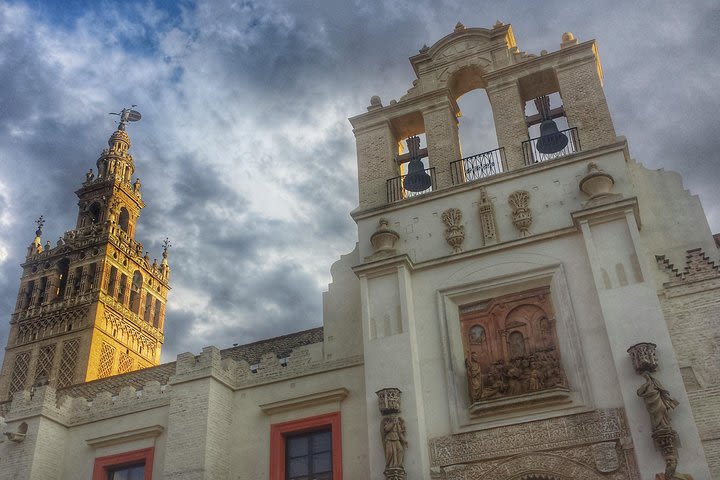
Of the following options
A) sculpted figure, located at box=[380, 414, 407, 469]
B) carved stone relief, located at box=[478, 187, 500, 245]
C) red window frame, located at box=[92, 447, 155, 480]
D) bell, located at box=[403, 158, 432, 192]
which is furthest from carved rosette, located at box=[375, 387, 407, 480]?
red window frame, located at box=[92, 447, 155, 480]

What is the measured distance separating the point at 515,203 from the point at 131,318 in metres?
37.6

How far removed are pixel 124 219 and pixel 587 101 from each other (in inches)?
1649

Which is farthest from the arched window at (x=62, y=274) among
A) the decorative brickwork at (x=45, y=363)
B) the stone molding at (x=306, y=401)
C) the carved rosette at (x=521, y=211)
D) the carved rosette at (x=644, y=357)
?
the carved rosette at (x=644, y=357)

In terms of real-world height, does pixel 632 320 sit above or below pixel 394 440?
above

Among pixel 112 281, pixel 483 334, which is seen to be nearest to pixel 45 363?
pixel 112 281

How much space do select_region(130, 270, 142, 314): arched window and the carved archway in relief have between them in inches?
1586

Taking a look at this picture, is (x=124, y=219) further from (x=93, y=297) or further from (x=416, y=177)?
(x=416, y=177)

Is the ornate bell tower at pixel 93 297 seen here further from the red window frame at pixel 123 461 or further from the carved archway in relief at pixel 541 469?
the carved archway in relief at pixel 541 469

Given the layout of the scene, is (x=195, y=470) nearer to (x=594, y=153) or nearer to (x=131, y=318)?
(x=594, y=153)

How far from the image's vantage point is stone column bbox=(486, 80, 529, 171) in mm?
18281

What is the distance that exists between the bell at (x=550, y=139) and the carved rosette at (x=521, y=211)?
1.64m

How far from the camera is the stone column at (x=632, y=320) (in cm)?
1280

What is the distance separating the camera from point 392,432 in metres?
14.7

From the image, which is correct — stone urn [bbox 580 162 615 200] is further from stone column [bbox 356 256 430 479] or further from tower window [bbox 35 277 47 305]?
tower window [bbox 35 277 47 305]
